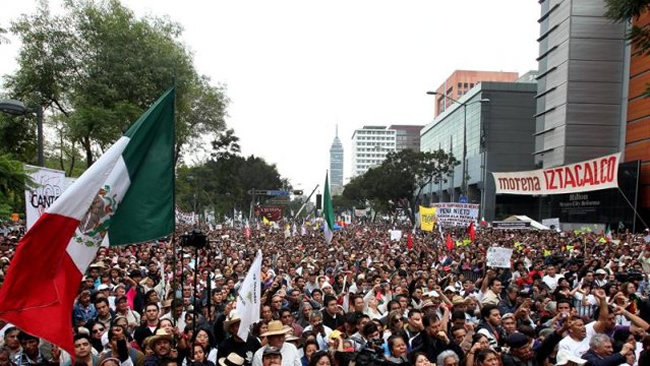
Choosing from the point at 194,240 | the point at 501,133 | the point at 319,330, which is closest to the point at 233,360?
the point at 194,240

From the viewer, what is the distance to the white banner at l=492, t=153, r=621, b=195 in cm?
2320

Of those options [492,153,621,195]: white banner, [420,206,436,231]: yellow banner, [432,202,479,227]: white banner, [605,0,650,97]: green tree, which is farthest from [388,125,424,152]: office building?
[605,0,650,97]: green tree

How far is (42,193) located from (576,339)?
358 inches

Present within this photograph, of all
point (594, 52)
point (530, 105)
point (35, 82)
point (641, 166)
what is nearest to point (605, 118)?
point (594, 52)

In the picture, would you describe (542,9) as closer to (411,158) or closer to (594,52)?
(594,52)

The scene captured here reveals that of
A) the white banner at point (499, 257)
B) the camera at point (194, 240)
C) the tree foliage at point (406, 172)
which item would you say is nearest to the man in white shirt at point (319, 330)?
the camera at point (194, 240)

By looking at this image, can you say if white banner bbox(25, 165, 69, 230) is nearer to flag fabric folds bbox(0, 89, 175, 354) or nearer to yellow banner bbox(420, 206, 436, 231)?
flag fabric folds bbox(0, 89, 175, 354)

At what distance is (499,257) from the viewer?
11367 millimetres

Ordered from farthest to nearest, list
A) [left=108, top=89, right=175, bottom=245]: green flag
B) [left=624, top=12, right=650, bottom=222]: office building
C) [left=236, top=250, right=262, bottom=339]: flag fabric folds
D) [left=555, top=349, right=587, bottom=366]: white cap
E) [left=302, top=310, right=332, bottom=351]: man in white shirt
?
[left=624, top=12, right=650, bottom=222]: office building < [left=302, top=310, right=332, bottom=351]: man in white shirt < [left=236, top=250, right=262, bottom=339]: flag fabric folds < [left=555, top=349, right=587, bottom=366]: white cap < [left=108, top=89, right=175, bottom=245]: green flag

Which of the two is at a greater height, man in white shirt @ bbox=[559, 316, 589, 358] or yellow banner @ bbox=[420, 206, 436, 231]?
yellow banner @ bbox=[420, 206, 436, 231]

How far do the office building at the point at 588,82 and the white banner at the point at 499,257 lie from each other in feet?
130

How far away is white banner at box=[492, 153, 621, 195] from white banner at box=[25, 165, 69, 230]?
21.5 meters

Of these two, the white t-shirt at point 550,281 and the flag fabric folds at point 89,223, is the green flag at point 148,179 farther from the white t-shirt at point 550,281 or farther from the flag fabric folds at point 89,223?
the white t-shirt at point 550,281

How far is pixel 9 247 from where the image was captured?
14773mm
